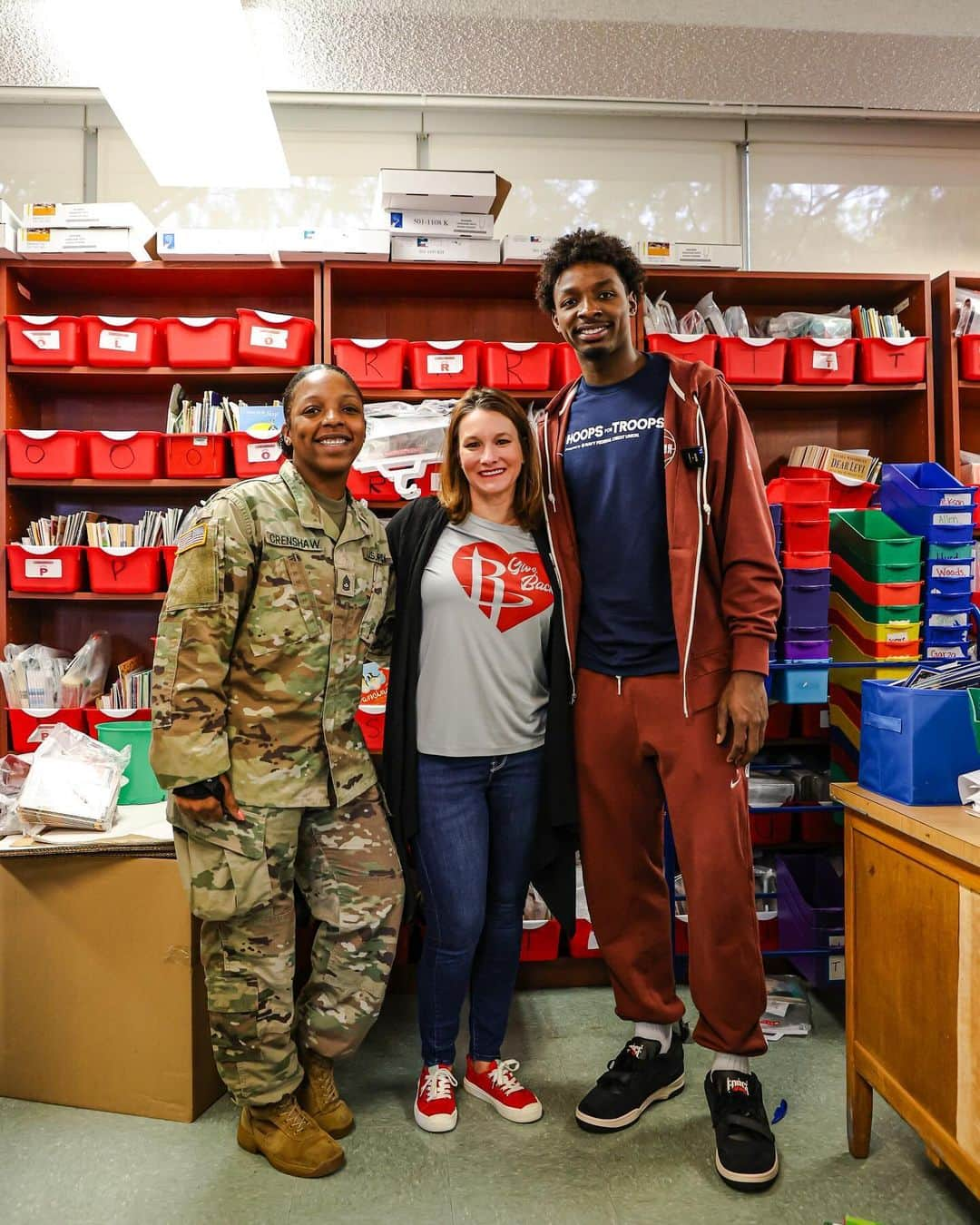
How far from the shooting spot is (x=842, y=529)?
8.14 ft

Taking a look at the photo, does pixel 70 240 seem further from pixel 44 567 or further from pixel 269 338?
pixel 44 567

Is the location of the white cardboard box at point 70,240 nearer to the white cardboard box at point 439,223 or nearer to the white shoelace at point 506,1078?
the white cardboard box at point 439,223

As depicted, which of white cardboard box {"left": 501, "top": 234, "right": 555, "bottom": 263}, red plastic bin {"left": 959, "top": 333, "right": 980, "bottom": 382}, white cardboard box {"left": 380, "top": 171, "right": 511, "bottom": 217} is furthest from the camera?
red plastic bin {"left": 959, "top": 333, "right": 980, "bottom": 382}

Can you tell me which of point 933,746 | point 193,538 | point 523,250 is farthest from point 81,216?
point 933,746

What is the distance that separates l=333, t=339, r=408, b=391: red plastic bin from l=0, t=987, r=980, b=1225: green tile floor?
2.06 metres

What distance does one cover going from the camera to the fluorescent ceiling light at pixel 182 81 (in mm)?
2232

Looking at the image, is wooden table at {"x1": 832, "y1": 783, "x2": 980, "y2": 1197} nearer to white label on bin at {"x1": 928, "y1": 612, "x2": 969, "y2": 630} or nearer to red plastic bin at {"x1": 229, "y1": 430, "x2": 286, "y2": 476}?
white label on bin at {"x1": 928, "y1": 612, "x2": 969, "y2": 630}

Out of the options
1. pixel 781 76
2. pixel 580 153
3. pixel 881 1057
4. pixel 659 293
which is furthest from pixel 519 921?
pixel 580 153

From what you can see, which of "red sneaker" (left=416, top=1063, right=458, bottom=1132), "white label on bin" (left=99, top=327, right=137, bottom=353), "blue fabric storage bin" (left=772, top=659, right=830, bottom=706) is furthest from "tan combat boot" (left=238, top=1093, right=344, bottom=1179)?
"white label on bin" (left=99, top=327, right=137, bottom=353)

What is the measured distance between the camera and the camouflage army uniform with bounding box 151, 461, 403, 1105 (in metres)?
1.59

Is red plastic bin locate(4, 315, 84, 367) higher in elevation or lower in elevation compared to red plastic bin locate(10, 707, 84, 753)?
higher

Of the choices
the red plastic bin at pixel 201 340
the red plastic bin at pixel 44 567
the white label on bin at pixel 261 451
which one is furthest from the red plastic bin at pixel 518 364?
the red plastic bin at pixel 44 567

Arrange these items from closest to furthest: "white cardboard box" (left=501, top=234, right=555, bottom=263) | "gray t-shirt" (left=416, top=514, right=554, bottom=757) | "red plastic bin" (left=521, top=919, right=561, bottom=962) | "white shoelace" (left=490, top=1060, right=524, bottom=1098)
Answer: "gray t-shirt" (left=416, top=514, right=554, bottom=757)
"white shoelace" (left=490, top=1060, right=524, bottom=1098)
"red plastic bin" (left=521, top=919, right=561, bottom=962)
"white cardboard box" (left=501, top=234, right=555, bottom=263)

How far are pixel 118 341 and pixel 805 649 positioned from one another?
240 cm
